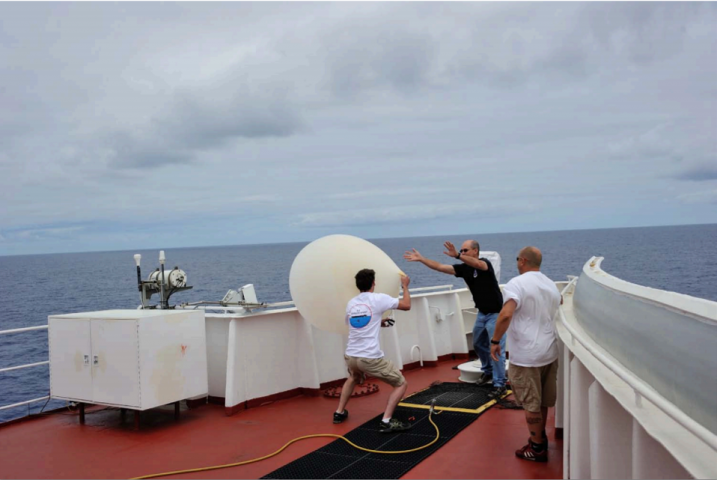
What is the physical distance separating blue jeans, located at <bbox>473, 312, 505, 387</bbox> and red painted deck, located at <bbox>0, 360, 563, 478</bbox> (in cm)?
72

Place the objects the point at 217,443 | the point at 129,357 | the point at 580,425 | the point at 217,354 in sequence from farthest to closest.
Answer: the point at 217,354 < the point at 129,357 < the point at 217,443 < the point at 580,425

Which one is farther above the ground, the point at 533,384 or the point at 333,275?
the point at 333,275

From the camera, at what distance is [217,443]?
243 inches

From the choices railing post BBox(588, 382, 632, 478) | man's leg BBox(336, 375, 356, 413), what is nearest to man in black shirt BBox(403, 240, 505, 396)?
man's leg BBox(336, 375, 356, 413)

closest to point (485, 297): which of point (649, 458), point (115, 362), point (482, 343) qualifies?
point (482, 343)

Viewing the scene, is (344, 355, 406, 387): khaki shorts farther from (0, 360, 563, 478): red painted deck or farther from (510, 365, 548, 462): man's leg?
(510, 365, 548, 462): man's leg

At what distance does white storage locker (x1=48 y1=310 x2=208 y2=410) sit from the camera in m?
6.54

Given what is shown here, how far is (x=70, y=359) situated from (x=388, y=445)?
3.90m

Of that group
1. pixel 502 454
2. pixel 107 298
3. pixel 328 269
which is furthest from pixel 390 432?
pixel 107 298

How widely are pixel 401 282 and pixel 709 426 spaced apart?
4321 mm

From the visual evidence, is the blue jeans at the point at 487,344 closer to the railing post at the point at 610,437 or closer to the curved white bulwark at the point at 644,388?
the curved white bulwark at the point at 644,388

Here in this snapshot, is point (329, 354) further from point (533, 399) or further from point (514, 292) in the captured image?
point (514, 292)

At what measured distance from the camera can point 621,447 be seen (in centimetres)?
346

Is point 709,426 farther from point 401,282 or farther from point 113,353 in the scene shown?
point 113,353
